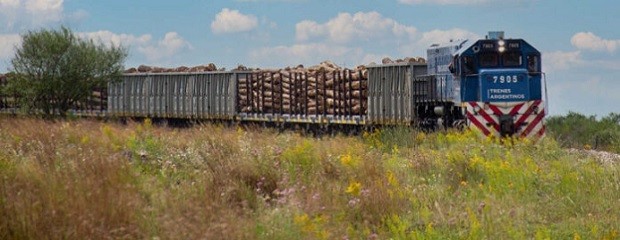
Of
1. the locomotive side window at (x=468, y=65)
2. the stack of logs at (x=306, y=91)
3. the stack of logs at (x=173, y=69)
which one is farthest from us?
the stack of logs at (x=173, y=69)

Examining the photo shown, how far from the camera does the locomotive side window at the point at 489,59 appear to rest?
22609 mm

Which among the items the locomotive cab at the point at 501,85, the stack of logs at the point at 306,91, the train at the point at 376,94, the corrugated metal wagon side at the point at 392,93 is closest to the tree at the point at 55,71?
the train at the point at 376,94

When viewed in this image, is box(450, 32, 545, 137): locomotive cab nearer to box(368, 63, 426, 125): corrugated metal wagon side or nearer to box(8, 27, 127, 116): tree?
box(368, 63, 426, 125): corrugated metal wagon side

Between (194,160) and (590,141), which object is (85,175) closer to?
(194,160)

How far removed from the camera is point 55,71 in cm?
4175

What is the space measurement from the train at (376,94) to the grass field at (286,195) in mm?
6907

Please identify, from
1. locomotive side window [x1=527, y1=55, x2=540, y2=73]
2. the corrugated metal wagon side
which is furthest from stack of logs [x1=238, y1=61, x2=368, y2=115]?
locomotive side window [x1=527, y1=55, x2=540, y2=73]

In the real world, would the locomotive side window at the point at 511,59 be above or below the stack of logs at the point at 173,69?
below

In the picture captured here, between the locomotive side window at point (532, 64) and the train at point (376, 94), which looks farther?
the locomotive side window at point (532, 64)

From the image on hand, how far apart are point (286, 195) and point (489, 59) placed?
1429 centimetres

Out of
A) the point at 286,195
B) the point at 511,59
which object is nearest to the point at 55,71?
the point at 511,59

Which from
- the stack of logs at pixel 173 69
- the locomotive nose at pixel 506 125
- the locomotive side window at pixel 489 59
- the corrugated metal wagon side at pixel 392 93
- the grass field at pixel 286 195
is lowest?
the grass field at pixel 286 195

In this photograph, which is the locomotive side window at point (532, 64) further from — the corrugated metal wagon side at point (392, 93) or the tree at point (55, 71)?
the tree at point (55, 71)

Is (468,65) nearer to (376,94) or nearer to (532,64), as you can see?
(532,64)
